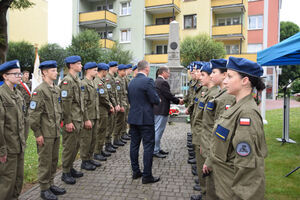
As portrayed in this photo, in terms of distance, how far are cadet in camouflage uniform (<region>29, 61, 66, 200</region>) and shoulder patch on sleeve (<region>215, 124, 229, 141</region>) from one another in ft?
9.46

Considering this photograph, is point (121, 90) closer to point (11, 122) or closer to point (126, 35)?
point (11, 122)

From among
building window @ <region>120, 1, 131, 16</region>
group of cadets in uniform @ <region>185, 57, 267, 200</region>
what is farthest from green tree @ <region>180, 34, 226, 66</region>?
group of cadets in uniform @ <region>185, 57, 267, 200</region>

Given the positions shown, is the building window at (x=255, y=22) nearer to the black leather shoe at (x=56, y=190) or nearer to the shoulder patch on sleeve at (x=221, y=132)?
the black leather shoe at (x=56, y=190)

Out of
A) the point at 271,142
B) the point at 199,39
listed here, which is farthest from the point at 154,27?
the point at 271,142

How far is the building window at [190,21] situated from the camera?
27788mm

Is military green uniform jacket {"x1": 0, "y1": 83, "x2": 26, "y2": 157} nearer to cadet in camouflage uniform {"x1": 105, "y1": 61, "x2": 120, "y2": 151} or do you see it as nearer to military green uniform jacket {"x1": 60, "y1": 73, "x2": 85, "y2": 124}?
military green uniform jacket {"x1": 60, "y1": 73, "x2": 85, "y2": 124}

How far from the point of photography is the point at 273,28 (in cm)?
2991

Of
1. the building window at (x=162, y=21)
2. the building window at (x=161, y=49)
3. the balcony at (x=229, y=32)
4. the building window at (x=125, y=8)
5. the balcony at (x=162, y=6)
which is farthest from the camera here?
the building window at (x=161, y=49)

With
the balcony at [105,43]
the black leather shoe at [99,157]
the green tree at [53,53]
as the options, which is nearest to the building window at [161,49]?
the balcony at [105,43]

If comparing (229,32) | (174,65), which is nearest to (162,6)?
(229,32)

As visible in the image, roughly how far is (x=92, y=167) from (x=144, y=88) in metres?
2.23

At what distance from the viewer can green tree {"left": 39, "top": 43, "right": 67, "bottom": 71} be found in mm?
28797

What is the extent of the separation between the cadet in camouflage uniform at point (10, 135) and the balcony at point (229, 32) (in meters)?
25.2

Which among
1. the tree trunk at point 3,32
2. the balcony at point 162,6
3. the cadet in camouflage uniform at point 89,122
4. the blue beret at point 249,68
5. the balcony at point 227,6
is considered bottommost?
the cadet in camouflage uniform at point 89,122
